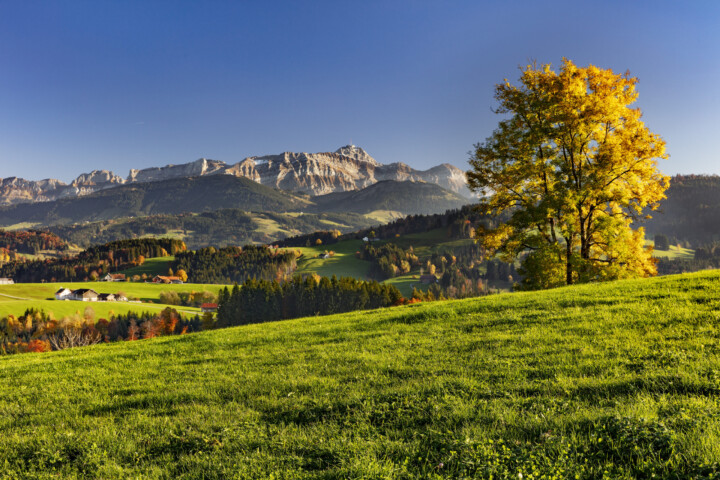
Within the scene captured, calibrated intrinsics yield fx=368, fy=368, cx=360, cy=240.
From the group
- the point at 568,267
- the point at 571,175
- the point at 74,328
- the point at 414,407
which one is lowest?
the point at 74,328

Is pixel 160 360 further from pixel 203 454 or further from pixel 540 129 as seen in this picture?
pixel 540 129

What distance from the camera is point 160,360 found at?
16156mm

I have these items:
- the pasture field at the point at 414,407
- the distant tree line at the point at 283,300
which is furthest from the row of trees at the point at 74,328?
the pasture field at the point at 414,407

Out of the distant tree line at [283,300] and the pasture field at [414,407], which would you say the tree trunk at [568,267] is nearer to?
the pasture field at [414,407]

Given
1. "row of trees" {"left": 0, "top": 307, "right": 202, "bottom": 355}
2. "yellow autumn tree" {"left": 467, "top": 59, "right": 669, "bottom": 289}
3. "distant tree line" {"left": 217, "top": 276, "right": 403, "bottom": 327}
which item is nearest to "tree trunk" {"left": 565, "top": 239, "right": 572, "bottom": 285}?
"yellow autumn tree" {"left": 467, "top": 59, "right": 669, "bottom": 289}

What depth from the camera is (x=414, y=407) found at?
8484 millimetres

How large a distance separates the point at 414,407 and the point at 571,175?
91.0 ft

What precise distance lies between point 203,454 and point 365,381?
465cm

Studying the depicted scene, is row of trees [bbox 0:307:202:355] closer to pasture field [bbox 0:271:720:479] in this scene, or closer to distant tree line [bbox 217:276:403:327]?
distant tree line [bbox 217:276:403:327]

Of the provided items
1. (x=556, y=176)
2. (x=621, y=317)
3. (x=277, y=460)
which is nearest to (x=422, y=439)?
(x=277, y=460)

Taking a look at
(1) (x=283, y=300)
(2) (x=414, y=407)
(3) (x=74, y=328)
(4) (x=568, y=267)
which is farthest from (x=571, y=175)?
(3) (x=74, y=328)

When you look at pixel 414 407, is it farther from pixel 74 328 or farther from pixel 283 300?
pixel 74 328

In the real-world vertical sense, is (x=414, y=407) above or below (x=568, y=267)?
below

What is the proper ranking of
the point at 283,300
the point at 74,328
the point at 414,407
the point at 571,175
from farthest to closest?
1. the point at 283,300
2. the point at 74,328
3. the point at 571,175
4. the point at 414,407
